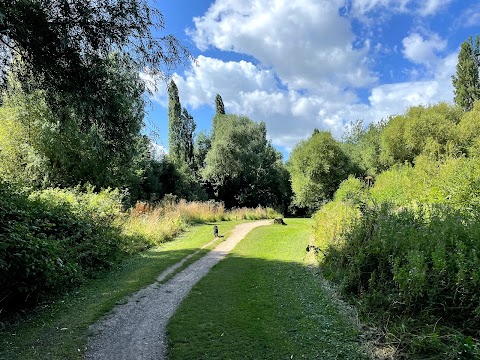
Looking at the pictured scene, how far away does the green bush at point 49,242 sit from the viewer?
18.0 feet

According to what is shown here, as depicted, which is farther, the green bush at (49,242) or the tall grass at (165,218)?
the tall grass at (165,218)

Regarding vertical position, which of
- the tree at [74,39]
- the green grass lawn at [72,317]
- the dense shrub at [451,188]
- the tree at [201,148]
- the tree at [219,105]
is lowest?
the green grass lawn at [72,317]

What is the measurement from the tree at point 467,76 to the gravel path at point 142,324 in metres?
38.5

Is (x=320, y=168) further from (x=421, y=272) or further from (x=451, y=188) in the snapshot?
(x=421, y=272)

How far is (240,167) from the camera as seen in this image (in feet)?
120

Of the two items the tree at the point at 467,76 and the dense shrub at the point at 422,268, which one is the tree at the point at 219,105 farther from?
the dense shrub at the point at 422,268

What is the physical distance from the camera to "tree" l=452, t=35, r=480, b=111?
35781 millimetres

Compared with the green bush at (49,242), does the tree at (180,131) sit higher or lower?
higher

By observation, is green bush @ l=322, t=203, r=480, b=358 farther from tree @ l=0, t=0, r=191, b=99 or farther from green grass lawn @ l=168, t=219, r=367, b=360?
tree @ l=0, t=0, r=191, b=99

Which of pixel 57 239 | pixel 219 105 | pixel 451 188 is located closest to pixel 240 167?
pixel 219 105

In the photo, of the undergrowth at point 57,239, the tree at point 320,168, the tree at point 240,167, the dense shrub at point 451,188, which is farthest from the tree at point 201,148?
the dense shrub at point 451,188

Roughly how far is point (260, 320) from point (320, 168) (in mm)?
26489

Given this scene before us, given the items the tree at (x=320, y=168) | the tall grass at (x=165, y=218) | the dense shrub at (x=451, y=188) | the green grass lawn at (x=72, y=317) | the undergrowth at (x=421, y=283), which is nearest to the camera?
the undergrowth at (x=421, y=283)

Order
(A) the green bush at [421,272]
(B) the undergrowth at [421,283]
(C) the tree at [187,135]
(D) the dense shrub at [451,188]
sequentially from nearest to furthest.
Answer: (B) the undergrowth at [421,283], (A) the green bush at [421,272], (D) the dense shrub at [451,188], (C) the tree at [187,135]
